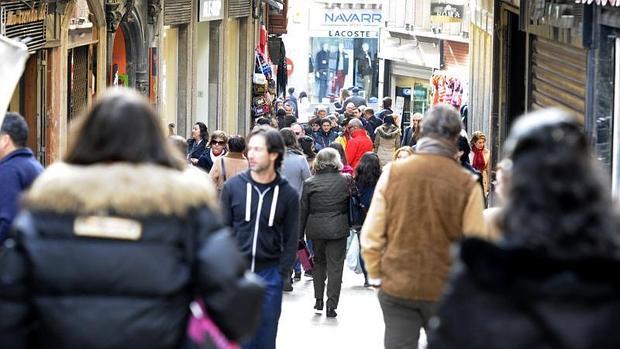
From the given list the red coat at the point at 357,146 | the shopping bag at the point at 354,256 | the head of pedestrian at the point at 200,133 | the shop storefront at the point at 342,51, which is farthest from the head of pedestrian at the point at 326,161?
the shop storefront at the point at 342,51

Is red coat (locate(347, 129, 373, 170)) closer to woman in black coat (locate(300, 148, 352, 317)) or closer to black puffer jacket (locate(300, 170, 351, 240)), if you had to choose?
woman in black coat (locate(300, 148, 352, 317))

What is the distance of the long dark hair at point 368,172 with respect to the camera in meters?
15.8

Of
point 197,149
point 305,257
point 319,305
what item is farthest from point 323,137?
point 305,257

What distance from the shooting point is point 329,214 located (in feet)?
47.6

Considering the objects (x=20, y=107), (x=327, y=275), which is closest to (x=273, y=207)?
(x=327, y=275)

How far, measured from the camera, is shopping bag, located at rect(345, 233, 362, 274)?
1759cm

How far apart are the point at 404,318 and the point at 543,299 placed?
4008mm

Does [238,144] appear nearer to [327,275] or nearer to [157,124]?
[327,275]

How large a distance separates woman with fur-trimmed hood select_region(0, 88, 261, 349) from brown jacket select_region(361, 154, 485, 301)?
2775mm

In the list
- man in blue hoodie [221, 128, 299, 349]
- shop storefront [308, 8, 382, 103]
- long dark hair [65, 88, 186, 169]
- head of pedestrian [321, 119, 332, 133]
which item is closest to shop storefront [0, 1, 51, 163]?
man in blue hoodie [221, 128, 299, 349]

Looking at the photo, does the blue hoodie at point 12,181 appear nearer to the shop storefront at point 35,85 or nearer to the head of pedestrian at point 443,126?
the head of pedestrian at point 443,126

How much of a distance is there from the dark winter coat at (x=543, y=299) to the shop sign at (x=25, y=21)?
11.6 meters

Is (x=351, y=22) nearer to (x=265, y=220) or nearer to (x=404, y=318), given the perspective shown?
(x=265, y=220)

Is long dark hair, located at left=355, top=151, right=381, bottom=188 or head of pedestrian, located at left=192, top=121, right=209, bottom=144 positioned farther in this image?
head of pedestrian, located at left=192, top=121, right=209, bottom=144
